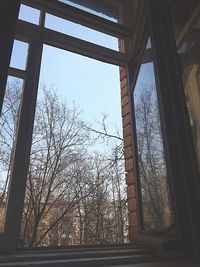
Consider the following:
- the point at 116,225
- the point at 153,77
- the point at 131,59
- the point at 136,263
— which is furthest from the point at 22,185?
the point at 131,59

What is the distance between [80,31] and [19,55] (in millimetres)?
731

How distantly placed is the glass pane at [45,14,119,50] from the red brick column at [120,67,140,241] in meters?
0.32

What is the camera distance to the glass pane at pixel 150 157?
58.9 inches

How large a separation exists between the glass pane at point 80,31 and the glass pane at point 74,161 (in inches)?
7.8

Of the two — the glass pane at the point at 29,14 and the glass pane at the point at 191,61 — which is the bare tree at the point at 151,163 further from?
the glass pane at the point at 29,14

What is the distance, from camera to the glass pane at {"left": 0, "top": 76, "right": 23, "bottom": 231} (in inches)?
63.8

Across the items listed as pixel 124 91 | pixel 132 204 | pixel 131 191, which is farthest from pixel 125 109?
pixel 132 204

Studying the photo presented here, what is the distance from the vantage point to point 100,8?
8.52 feet

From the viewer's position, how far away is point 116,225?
271 centimetres

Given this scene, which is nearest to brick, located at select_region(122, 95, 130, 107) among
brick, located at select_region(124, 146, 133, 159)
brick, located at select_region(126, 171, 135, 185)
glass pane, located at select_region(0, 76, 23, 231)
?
brick, located at select_region(124, 146, 133, 159)

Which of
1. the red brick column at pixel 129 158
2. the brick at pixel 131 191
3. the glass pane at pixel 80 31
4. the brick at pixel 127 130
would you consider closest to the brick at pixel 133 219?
the red brick column at pixel 129 158

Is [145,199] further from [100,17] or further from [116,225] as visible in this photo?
[100,17]

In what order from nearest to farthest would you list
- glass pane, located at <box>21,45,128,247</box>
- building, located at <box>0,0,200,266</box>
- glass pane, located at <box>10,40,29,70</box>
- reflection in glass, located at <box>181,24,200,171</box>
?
building, located at <box>0,0,200,266</box> < reflection in glass, located at <box>181,24,200,171</box> < glass pane, located at <box>10,40,29,70</box> < glass pane, located at <box>21,45,128,247</box>

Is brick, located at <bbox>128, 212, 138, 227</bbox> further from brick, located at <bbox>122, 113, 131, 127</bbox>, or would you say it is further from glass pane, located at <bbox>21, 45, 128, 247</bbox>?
brick, located at <bbox>122, 113, 131, 127</bbox>
